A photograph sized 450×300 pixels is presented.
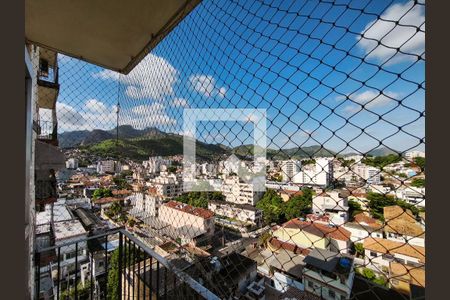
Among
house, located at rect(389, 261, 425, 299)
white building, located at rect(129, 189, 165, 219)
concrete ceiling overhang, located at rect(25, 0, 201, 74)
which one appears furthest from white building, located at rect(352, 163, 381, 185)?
white building, located at rect(129, 189, 165, 219)

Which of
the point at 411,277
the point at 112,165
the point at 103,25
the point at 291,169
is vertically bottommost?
the point at 411,277

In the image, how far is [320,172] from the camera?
1147 mm

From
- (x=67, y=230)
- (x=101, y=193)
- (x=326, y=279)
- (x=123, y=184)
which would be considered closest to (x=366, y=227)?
(x=326, y=279)

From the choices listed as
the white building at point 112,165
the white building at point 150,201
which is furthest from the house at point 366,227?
the white building at point 112,165

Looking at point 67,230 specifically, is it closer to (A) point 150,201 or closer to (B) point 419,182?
(A) point 150,201

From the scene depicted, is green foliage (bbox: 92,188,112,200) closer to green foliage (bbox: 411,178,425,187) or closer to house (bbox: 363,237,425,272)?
house (bbox: 363,237,425,272)

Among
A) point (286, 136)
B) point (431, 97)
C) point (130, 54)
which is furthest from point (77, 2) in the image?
point (431, 97)

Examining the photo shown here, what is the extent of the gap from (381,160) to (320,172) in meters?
0.31

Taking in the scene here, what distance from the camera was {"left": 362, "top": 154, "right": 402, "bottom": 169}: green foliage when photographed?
82 centimetres

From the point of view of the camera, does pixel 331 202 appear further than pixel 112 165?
No

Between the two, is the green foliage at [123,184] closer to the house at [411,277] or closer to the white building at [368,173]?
the white building at [368,173]

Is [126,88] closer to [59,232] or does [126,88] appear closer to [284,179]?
[284,179]

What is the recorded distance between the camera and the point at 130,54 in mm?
1769

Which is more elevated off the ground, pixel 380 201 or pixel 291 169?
pixel 291 169
